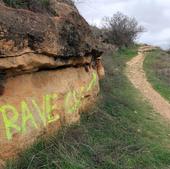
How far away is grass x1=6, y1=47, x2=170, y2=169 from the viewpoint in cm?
648

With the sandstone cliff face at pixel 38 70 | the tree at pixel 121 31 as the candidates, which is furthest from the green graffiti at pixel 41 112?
the tree at pixel 121 31

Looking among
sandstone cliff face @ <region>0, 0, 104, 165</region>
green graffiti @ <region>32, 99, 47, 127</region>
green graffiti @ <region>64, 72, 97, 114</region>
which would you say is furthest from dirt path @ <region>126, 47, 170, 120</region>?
green graffiti @ <region>32, 99, 47, 127</region>

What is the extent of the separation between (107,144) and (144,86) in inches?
313

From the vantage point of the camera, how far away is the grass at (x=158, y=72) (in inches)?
601

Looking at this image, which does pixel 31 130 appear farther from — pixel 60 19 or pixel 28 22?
pixel 60 19

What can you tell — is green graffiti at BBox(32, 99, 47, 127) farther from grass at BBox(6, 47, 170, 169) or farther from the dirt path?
A: the dirt path

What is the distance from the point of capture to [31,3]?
294 inches

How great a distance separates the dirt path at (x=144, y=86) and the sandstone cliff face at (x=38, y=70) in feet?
12.0

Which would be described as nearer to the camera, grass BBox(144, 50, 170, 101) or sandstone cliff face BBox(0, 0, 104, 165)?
sandstone cliff face BBox(0, 0, 104, 165)

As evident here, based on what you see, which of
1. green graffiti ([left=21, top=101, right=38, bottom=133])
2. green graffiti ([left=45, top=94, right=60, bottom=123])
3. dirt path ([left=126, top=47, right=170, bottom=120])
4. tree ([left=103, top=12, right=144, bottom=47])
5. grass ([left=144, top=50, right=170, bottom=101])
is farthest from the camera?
tree ([left=103, top=12, right=144, bottom=47])

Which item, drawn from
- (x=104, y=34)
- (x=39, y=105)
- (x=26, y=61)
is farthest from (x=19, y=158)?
(x=104, y=34)

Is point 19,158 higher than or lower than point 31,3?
lower

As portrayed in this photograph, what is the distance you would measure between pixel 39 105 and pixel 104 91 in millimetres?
4778

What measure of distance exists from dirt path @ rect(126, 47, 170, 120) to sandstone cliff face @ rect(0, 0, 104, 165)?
3.67m
